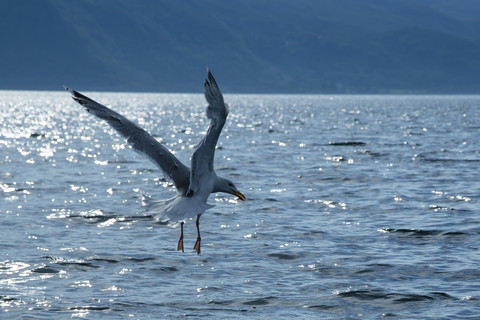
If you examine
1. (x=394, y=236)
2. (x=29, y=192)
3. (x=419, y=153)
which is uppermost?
(x=419, y=153)


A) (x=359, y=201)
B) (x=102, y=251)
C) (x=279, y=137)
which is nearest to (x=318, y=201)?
(x=359, y=201)

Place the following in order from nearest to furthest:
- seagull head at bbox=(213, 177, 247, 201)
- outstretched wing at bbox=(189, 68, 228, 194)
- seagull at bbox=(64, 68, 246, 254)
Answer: outstretched wing at bbox=(189, 68, 228, 194) < seagull at bbox=(64, 68, 246, 254) < seagull head at bbox=(213, 177, 247, 201)

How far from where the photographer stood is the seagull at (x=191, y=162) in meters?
11.0

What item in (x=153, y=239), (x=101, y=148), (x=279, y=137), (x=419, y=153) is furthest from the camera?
(x=279, y=137)

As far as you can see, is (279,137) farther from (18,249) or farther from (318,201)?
(18,249)

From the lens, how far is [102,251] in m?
14.9

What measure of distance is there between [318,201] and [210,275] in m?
8.58

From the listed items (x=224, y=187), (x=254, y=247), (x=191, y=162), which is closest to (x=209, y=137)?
(x=191, y=162)

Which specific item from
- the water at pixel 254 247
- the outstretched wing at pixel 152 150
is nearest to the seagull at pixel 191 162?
the outstretched wing at pixel 152 150

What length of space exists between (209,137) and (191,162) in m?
1.31

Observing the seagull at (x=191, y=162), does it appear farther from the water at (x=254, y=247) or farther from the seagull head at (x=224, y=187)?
the water at (x=254, y=247)

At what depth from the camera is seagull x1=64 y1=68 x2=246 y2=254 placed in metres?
11.0

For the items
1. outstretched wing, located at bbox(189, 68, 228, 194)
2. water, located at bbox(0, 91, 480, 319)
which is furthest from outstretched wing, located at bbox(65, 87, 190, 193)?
water, located at bbox(0, 91, 480, 319)

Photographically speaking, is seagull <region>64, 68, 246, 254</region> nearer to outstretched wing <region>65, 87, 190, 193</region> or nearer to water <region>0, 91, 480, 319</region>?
outstretched wing <region>65, 87, 190, 193</region>
